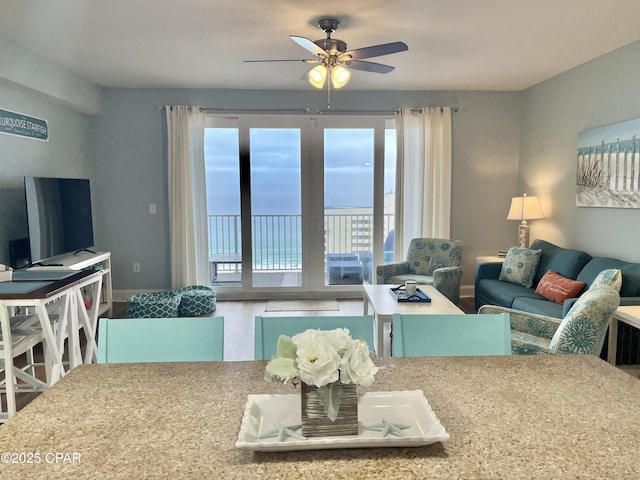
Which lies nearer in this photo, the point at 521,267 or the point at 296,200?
the point at 521,267

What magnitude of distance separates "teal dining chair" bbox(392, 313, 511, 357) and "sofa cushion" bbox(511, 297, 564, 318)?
199cm

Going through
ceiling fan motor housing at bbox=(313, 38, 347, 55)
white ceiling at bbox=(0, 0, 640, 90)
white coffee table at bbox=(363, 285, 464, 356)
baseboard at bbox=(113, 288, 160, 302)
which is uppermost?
white ceiling at bbox=(0, 0, 640, 90)

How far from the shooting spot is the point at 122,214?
550cm

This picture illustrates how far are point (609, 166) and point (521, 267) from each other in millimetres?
1189

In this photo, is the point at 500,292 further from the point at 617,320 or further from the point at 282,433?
the point at 282,433

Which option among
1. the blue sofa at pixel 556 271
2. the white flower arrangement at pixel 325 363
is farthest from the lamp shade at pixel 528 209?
the white flower arrangement at pixel 325 363

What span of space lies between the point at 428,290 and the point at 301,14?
2446mm

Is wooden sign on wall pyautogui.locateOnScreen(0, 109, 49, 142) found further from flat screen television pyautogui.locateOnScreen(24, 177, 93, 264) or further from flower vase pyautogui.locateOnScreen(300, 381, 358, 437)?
flower vase pyautogui.locateOnScreen(300, 381, 358, 437)

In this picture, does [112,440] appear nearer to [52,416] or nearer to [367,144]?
[52,416]

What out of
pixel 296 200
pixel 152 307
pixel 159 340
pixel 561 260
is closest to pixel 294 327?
pixel 159 340

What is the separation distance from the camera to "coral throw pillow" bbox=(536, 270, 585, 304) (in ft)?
12.0

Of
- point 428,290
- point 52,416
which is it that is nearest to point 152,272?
point 428,290

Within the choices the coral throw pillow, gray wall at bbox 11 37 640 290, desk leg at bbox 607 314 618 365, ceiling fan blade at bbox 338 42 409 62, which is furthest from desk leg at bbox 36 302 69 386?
the coral throw pillow

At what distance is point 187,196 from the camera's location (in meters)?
5.34
